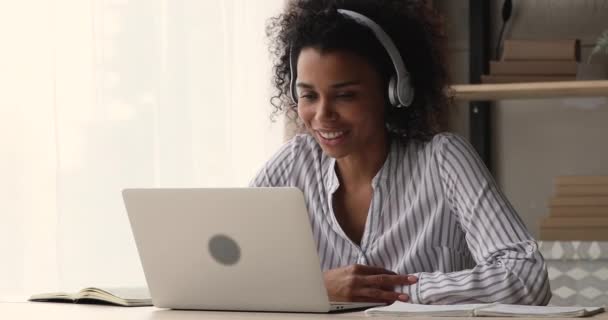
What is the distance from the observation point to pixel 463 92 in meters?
2.73

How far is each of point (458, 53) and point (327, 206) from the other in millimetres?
1218

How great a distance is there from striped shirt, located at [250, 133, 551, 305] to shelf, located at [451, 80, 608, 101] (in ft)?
2.32

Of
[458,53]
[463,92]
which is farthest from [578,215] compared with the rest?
[458,53]

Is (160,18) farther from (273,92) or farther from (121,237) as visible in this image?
(121,237)

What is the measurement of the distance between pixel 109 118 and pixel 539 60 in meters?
1.13

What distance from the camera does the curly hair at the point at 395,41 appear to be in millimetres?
1882


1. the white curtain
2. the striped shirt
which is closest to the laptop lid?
the striped shirt

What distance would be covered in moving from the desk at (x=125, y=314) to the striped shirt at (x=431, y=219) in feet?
1.17

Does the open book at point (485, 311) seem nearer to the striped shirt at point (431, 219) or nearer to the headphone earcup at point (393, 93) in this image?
the striped shirt at point (431, 219)

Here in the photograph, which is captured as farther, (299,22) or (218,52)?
(218,52)

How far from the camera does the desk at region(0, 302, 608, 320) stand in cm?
132

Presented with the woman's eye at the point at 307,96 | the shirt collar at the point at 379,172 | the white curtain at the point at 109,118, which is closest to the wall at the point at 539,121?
the white curtain at the point at 109,118

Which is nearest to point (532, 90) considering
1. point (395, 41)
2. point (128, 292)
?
point (395, 41)

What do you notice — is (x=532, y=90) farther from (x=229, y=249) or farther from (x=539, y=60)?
(x=229, y=249)
